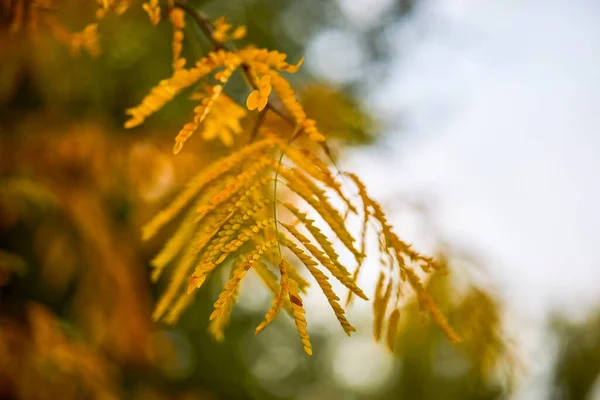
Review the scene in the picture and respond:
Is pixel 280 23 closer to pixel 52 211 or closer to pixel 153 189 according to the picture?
pixel 153 189

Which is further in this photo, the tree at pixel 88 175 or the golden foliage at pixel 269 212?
the tree at pixel 88 175

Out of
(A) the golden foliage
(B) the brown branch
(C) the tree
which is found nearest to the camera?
(A) the golden foliage

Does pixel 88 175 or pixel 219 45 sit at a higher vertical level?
pixel 88 175

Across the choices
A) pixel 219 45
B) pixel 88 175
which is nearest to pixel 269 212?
pixel 219 45

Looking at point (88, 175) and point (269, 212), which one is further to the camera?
point (88, 175)

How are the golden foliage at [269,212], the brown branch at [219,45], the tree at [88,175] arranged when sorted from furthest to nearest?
the tree at [88,175]
the brown branch at [219,45]
the golden foliage at [269,212]

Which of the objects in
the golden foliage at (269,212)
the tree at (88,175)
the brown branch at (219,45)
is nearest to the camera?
the golden foliage at (269,212)

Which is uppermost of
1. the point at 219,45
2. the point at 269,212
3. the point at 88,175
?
the point at 88,175

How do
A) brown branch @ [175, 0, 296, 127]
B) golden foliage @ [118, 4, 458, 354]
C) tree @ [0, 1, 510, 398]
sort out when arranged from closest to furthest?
golden foliage @ [118, 4, 458, 354], brown branch @ [175, 0, 296, 127], tree @ [0, 1, 510, 398]

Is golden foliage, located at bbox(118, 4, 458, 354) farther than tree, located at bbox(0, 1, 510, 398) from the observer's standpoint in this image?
No

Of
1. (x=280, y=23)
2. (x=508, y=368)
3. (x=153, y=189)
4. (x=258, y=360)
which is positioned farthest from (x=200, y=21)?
(x=258, y=360)

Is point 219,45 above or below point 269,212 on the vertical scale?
above

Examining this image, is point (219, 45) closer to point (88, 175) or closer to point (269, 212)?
point (269, 212)
